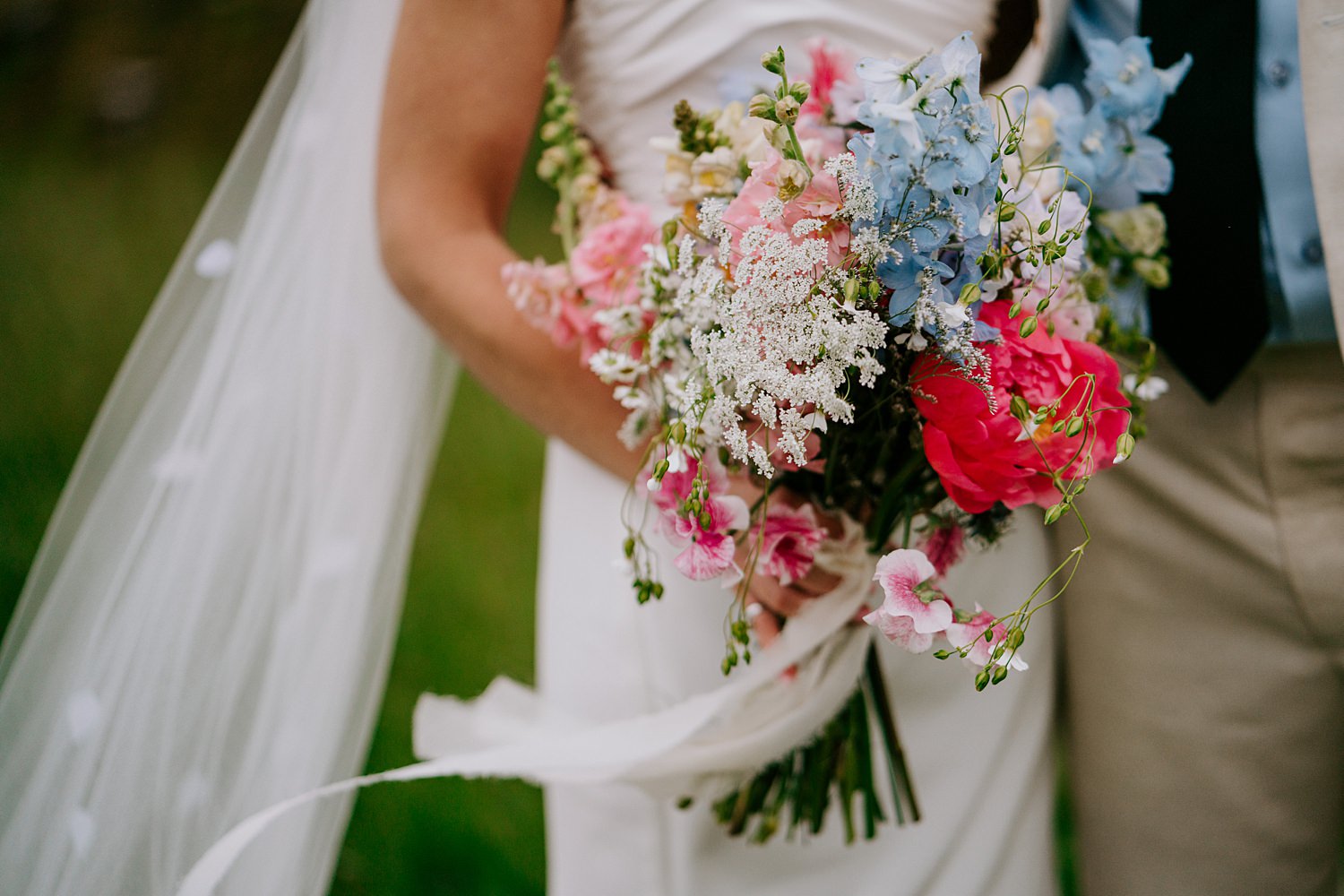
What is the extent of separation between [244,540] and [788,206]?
0.95 meters

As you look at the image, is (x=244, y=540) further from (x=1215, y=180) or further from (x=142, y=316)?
(x=142, y=316)

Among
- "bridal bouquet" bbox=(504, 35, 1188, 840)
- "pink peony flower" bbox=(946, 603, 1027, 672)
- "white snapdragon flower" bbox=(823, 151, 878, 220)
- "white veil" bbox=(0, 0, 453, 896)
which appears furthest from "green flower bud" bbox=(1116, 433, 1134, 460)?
"white veil" bbox=(0, 0, 453, 896)

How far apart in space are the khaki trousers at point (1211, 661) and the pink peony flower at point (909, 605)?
2.63 feet

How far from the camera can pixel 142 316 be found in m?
4.46

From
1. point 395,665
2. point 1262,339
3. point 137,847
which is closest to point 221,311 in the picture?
point 137,847

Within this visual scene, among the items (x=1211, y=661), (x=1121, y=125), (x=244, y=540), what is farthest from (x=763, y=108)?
(x=1211, y=661)

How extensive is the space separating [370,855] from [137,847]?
1419 mm

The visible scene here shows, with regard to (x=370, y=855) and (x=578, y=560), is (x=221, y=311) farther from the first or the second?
(x=370, y=855)

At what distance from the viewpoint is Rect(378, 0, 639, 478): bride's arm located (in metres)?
1.16

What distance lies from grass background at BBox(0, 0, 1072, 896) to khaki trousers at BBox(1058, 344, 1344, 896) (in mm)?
1604

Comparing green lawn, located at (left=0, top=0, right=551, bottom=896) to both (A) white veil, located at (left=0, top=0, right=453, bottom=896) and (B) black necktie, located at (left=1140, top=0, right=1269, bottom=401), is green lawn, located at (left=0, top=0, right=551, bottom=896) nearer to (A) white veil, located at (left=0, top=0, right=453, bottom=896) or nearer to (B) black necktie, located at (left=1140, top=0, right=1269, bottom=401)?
(A) white veil, located at (left=0, top=0, right=453, bottom=896)

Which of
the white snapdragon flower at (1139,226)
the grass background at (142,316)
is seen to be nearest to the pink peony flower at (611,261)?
the white snapdragon flower at (1139,226)

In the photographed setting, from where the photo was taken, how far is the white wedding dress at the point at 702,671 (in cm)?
123

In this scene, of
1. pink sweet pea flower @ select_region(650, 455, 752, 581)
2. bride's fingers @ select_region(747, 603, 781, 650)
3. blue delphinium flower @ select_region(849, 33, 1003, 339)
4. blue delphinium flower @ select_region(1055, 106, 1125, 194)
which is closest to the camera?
blue delphinium flower @ select_region(849, 33, 1003, 339)
